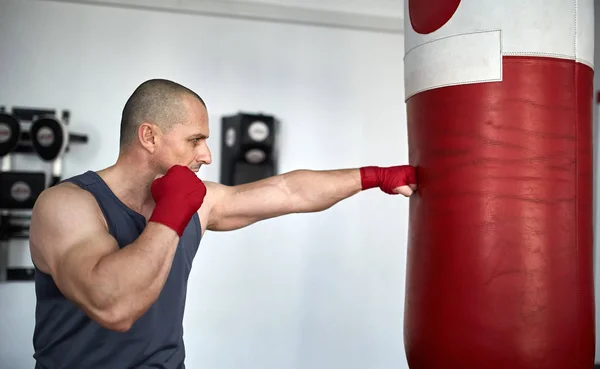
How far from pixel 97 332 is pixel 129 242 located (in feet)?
0.84

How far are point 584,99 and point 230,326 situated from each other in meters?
2.58

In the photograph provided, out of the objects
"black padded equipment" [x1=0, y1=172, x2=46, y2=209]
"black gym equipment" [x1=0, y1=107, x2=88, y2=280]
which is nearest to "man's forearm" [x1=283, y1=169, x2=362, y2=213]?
"black gym equipment" [x1=0, y1=107, x2=88, y2=280]

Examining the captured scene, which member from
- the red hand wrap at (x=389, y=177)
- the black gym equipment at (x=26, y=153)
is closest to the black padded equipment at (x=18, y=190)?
the black gym equipment at (x=26, y=153)

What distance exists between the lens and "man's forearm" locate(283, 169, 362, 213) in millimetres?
2080

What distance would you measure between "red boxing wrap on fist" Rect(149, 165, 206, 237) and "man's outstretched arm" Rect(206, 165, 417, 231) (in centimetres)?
49

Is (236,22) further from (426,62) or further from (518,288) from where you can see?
(518,288)

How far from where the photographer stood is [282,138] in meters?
3.73

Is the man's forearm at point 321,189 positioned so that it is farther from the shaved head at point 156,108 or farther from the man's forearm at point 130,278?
the man's forearm at point 130,278

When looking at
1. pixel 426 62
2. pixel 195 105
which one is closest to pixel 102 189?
pixel 195 105

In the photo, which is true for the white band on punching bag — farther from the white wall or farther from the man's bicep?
the white wall

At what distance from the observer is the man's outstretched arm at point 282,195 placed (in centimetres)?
207

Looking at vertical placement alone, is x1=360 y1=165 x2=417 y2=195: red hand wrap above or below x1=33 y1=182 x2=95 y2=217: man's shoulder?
above

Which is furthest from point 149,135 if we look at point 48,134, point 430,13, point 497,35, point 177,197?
point 48,134

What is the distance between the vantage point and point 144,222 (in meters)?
1.69
